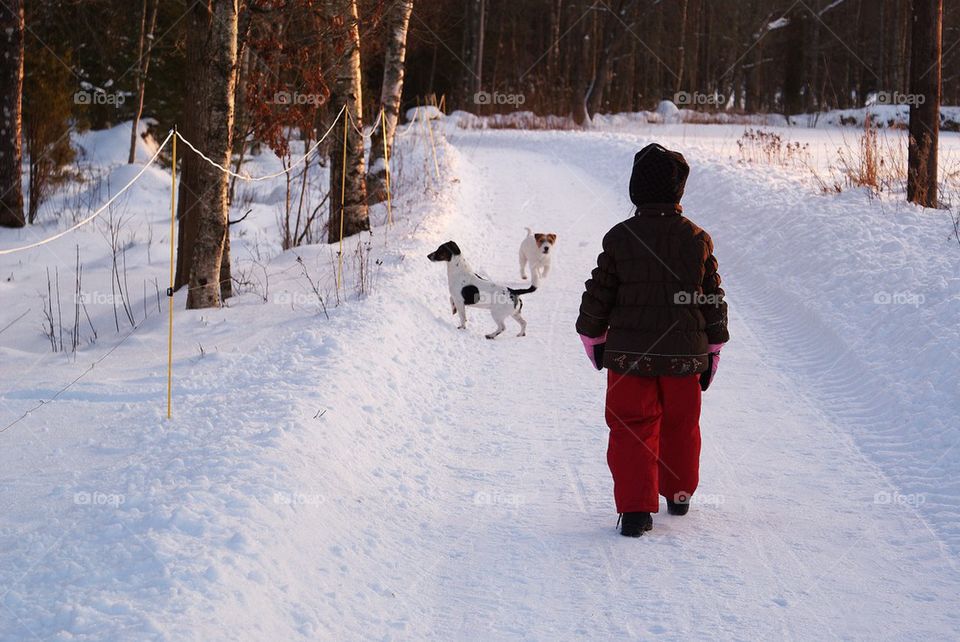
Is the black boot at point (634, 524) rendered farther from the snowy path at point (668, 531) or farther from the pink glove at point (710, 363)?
the pink glove at point (710, 363)

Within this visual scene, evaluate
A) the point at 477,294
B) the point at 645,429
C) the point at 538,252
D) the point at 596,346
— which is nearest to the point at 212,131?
the point at 477,294

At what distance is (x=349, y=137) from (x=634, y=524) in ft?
31.6

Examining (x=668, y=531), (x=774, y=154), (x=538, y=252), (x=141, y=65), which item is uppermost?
(x=141, y=65)

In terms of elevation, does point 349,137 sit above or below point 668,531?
above

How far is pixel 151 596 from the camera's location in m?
3.52

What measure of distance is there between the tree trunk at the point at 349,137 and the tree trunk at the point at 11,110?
6515 millimetres

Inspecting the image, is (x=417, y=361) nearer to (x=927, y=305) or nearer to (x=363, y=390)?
(x=363, y=390)

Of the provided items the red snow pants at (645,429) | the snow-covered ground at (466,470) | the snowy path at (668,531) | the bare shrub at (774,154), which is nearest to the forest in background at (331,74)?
the snow-covered ground at (466,470)

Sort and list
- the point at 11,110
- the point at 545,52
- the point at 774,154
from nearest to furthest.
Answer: the point at 11,110 → the point at 774,154 → the point at 545,52

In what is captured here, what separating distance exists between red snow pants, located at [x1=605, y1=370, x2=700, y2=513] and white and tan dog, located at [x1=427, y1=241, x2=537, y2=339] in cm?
396

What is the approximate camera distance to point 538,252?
33.6ft

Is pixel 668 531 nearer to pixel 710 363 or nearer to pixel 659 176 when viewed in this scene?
pixel 710 363

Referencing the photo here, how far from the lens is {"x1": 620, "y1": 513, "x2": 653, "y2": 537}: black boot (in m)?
4.63

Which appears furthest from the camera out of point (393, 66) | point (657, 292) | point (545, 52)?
point (545, 52)
